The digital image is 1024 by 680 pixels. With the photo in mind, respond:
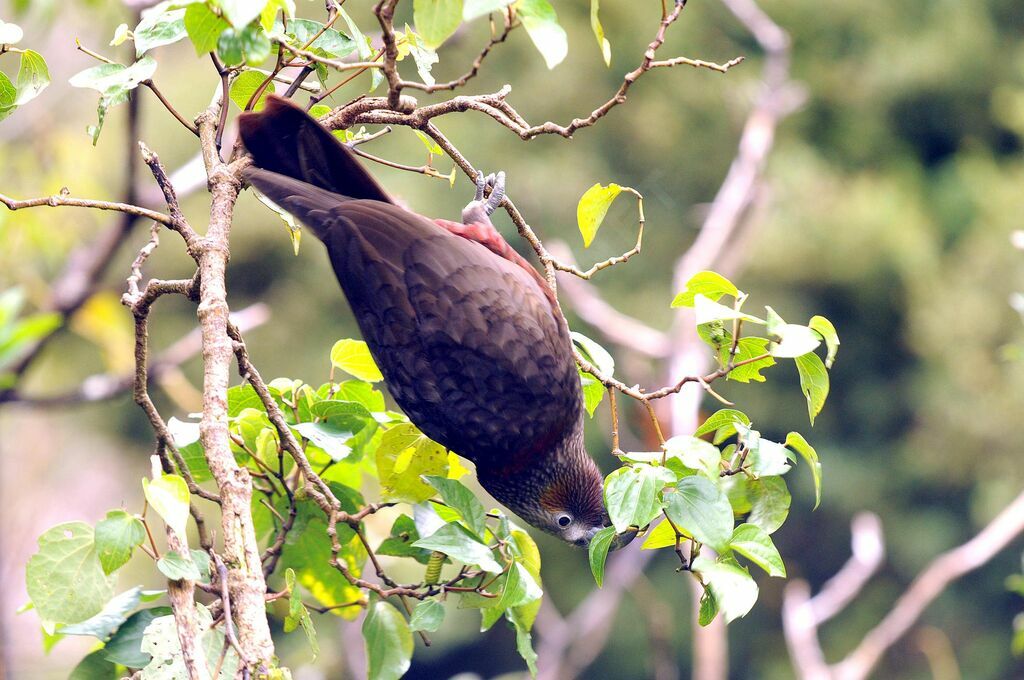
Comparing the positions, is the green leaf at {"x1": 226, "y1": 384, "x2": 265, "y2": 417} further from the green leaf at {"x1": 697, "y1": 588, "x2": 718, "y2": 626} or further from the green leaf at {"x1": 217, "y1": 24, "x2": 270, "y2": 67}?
the green leaf at {"x1": 697, "y1": 588, "x2": 718, "y2": 626}

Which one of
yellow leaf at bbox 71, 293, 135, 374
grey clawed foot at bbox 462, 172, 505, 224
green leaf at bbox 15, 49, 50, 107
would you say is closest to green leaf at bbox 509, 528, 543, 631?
grey clawed foot at bbox 462, 172, 505, 224

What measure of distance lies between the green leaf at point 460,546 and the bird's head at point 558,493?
896 millimetres

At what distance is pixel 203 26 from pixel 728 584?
1004 millimetres

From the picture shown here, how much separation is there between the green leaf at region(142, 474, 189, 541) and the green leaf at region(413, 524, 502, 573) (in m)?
0.35

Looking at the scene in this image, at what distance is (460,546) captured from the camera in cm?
141

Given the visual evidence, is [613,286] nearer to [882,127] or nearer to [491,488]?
[882,127]

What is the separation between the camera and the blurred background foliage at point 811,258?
8969mm

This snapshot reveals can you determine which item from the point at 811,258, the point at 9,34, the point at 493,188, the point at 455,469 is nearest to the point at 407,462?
the point at 455,469

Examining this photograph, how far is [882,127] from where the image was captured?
10.2 m

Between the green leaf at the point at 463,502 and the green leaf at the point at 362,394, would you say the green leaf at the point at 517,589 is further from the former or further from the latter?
the green leaf at the point at 362,394

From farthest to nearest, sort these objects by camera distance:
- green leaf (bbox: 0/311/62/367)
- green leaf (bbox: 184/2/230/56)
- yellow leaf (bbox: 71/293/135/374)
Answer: yellow leaf (bbox: 71/293/135/374)
green leaf (bbox: 0/311/62/367)
green leaf (bbox: 184/2/230/56)

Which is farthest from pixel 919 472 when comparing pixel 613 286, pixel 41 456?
pixel 41 456

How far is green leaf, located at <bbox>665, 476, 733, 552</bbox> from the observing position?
48.5 inches

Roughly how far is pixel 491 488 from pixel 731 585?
3.90 ft
